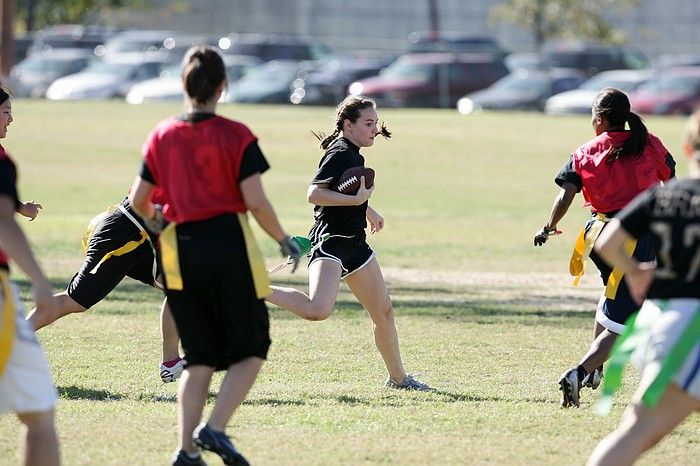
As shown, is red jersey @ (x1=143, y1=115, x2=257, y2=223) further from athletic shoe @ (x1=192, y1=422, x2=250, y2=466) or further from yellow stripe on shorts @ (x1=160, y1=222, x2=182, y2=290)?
athletic shoe @ (x1=192, y1=422, x2=250, y2=466)

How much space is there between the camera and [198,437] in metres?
5.72

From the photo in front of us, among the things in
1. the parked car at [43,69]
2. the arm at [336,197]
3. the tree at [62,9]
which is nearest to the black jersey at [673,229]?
the arm at [336,197]

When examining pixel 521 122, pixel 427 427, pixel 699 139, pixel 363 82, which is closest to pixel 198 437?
pixel 427 427

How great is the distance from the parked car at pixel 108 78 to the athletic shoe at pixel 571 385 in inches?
1451

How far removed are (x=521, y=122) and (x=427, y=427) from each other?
95.6 feet

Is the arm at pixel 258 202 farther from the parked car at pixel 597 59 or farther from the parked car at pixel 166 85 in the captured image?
the parked car at pixel 597 59

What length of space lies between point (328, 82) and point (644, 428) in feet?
119

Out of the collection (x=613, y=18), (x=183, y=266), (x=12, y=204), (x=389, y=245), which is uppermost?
(x=12, y=204)

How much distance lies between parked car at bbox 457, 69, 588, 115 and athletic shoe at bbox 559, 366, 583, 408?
1277 inches

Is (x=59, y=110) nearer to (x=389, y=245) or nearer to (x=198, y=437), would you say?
(x=389, y=245)

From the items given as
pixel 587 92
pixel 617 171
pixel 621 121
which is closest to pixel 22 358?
pixel 617 171

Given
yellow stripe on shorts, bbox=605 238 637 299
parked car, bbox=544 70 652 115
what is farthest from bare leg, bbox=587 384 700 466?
parked car, bbox=544 70 652 115

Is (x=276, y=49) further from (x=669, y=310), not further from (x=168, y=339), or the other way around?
(x=669, y=310)

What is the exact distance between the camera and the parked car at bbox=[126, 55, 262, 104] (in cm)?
4100
